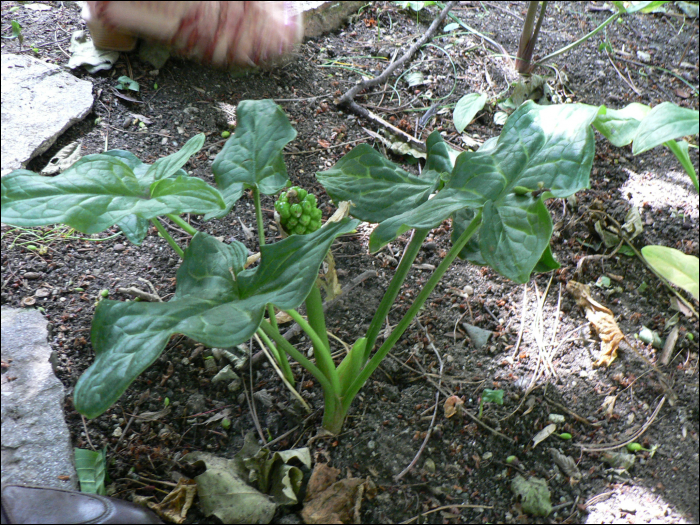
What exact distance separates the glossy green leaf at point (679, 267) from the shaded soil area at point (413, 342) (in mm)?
451

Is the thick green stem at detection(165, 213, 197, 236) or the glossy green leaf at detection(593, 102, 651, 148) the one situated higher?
the glossy green leaf at detection(593, 102, 651, 148)

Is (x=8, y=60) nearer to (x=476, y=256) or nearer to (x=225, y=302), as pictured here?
(x=225, y=302)

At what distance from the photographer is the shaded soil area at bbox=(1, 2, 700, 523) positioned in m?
1.11

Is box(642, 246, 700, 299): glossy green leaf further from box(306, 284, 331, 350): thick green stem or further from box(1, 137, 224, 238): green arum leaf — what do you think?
box(1, 137, 224, 238): green arum leaf

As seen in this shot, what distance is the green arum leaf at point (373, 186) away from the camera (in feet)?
3.50

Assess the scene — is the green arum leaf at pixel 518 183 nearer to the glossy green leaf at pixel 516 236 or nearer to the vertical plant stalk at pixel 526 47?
the glossy green leaf at pixel 516 236

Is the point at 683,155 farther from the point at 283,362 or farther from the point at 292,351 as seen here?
the point at 283,362

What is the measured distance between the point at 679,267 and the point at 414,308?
0.49 m

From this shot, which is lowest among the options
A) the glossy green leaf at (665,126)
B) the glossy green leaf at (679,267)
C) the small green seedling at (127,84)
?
the small green seedling at (127,84)

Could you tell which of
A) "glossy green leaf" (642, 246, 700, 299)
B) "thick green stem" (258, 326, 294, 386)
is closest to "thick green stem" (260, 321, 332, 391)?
"thick green stem" (258, 326, 294, 386)

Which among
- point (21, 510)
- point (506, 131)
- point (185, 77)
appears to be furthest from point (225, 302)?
point (185, 77)

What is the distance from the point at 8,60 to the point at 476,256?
1.11 m

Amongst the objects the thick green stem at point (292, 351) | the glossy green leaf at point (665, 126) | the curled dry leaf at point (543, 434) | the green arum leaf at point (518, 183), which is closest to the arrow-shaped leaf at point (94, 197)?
the thick green stem at point (292, 351)

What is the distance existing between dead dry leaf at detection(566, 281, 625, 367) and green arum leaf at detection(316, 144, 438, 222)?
2.23ft
